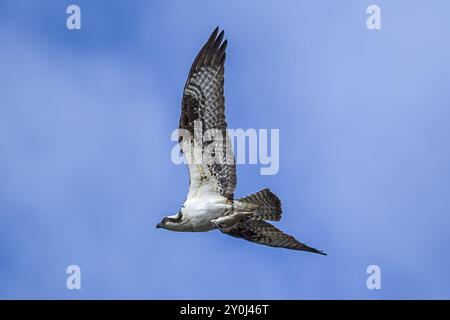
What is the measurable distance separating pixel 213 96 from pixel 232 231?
98.0 inches

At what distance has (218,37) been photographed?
23.5 m

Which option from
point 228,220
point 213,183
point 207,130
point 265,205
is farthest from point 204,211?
point 207,130

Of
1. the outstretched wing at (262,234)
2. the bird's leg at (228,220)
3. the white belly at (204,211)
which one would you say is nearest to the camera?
the bird's leg at (228,220)

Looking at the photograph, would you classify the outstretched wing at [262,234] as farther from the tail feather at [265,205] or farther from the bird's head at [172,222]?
the bird's head at [172,222]

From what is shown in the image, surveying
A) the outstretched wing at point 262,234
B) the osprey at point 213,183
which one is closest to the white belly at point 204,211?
the osprey at point 213,183

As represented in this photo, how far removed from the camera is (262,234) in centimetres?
2350

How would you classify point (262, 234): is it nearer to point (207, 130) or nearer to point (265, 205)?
point (265, 205)

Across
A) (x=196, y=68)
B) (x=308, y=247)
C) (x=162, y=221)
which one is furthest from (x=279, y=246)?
(x=196, y=68)

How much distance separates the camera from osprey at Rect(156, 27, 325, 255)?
23.1 metres

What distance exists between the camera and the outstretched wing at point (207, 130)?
23188 mm

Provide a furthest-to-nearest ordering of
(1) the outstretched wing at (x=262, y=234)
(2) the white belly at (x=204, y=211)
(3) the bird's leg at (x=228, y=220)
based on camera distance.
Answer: (1) the outstretched wing at (x=262, y=234), (2) the white belly at (x=204, y=211), (3) the bird's leg at (x=228, y=220)

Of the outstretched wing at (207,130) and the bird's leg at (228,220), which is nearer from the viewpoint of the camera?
the bird's leg at (228,220)

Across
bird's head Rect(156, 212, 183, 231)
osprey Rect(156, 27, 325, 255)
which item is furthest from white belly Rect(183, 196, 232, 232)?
bird's head Rect(156, 212, 183, 231)
